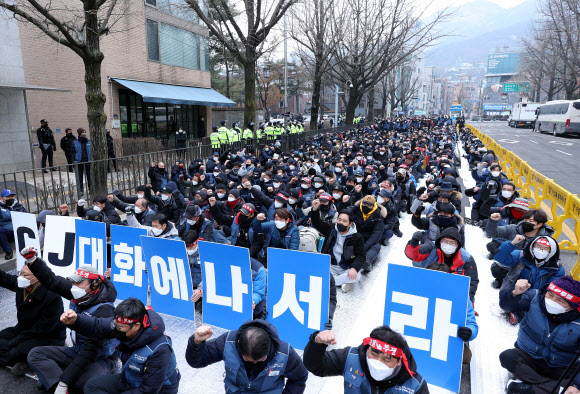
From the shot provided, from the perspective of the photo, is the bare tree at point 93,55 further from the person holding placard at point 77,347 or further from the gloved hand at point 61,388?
the gloved hand at point 61,388

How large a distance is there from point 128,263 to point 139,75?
58.6 ft

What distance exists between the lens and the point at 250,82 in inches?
694

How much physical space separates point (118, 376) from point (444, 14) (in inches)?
1017

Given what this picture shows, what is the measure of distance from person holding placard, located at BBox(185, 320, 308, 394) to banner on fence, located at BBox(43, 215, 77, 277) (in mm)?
3490

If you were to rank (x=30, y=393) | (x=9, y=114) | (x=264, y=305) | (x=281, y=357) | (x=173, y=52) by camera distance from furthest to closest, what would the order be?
1. (x=173, y=52)
2. (x=9, y=114)
3. (x=264, y=305)
4. (x=30, y=393)
5. (x=281, y=357)

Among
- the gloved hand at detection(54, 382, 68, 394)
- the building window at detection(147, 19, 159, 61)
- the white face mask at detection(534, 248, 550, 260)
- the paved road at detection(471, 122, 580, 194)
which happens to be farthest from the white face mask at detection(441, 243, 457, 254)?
the building window at detection(147, 19, 159, 61)

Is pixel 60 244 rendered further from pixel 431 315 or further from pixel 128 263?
pixel 431 315

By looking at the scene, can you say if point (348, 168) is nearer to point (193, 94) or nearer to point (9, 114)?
point (9, 114)

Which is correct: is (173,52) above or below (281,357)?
above

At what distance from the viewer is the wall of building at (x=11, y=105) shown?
42.4ft

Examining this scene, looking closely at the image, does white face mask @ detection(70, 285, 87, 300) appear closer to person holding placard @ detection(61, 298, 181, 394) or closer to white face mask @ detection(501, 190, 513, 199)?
person holding placard @ detection(61, 298, 181, 394)

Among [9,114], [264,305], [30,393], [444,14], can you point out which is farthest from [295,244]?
[444,14]

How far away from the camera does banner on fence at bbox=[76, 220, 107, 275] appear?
524 cm

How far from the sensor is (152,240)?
476 centimetres
